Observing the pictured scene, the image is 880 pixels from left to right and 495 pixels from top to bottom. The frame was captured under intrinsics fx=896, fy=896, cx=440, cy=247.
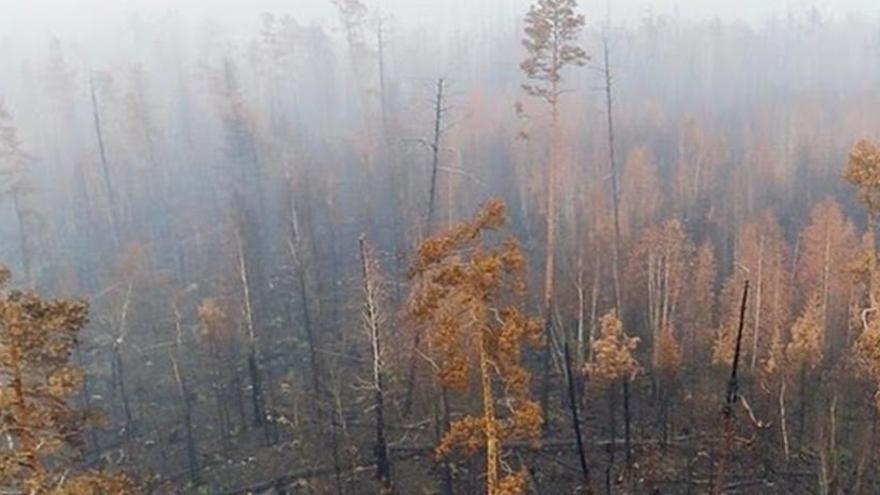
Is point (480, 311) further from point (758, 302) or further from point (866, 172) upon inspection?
point (758, 302)

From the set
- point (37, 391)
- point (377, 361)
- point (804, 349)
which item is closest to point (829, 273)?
point (804, 349)

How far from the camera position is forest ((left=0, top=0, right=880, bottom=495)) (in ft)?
56.7

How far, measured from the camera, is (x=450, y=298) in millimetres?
16391

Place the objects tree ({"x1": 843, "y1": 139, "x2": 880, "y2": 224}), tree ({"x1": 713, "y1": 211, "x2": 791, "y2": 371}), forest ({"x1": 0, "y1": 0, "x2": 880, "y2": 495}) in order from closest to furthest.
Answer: forest ({"x1": 0, "y1": 0, "x2": 880, "y2": 495}) → tree ({"x1": 843, "y1": 139, "x2": 880, "y2": 224}) → tree ({"x1": 713, "y1": 211, "x2": 791, "y2": 371})

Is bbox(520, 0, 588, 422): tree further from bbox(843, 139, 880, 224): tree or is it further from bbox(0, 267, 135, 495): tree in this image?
bbox(0, 267, 135, 495): tree

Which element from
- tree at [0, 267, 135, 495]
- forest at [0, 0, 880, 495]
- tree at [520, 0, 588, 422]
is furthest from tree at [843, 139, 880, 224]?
tree at [0, 267, 135, 495]

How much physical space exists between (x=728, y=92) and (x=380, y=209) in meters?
62.6

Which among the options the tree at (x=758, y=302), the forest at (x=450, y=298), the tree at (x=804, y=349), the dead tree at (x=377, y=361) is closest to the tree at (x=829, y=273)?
the forest at (x=450, y=298)

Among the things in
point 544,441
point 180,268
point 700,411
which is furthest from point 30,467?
point 180,268

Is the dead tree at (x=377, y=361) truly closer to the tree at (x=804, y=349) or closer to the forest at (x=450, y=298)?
the forest at (x=450, y=298)

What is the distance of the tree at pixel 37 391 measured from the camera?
13.4 m

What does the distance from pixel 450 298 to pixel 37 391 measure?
23.0 ft

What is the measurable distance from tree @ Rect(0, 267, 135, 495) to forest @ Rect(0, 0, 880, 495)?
7 centimetres

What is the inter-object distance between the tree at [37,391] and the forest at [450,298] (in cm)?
Answer: 7
